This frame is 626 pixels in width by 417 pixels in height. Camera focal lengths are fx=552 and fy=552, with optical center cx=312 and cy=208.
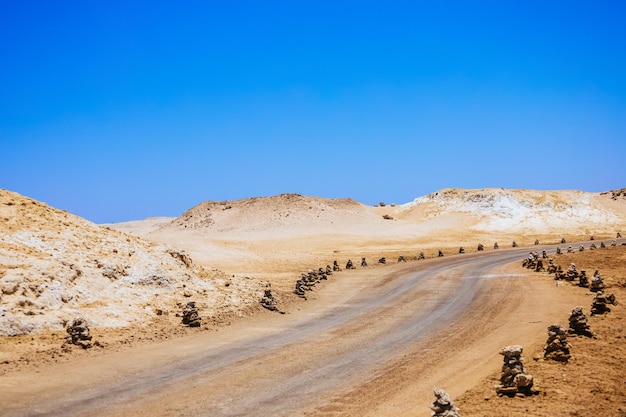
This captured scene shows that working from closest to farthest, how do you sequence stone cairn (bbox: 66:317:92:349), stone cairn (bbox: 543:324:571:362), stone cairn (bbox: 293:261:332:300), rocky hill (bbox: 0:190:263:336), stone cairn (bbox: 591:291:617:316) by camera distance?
stone cairn (bbox: 543:324:571:362) → stone cairn (bbox: 66:317:92:349) → rocky hill (bbox: 0:190:263:336) → stone cairn (bbox: 591:291:617:316) → stone cairn (bbox: 293:261:332:300)

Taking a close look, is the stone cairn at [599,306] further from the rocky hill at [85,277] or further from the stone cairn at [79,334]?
the stone cairn at [79,334]

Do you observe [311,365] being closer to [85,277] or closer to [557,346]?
[557,346]

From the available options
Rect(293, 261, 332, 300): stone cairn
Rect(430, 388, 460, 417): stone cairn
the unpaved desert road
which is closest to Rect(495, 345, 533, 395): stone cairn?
the unpaved desert road

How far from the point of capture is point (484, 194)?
89.2 m

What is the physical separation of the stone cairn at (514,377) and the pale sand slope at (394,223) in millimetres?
34237

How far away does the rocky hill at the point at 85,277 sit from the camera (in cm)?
1748

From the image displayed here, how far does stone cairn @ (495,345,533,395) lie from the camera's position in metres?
11.8

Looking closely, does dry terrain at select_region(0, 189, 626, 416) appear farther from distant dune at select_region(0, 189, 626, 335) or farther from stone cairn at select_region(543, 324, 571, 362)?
stone cairn at select_region(543, 324, 571, 362)

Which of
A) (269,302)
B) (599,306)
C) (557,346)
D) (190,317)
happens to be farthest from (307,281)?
(557,346)

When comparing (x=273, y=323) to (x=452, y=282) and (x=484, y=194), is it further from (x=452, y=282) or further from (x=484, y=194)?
(x=484, y=194)

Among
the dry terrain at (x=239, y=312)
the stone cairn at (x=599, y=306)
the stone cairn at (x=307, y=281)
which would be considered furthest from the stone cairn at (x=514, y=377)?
the stone cairn at (x=307, y=281)

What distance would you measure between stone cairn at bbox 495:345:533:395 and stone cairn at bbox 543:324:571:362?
2770mm

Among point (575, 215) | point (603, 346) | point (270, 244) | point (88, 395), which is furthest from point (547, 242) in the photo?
point (88, 395)

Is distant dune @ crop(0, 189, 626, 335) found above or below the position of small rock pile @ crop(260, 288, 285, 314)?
above
